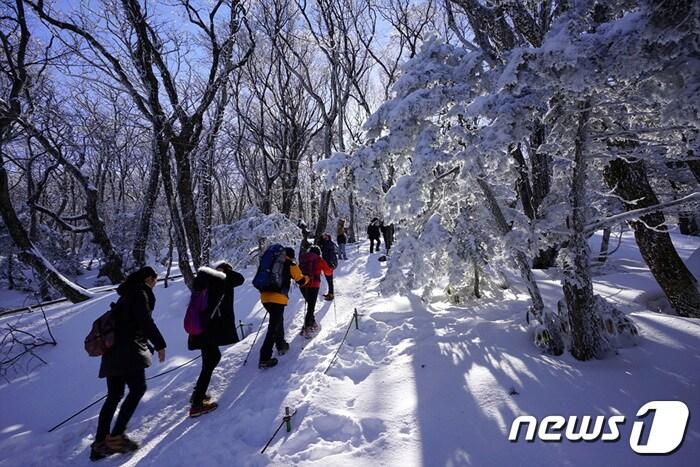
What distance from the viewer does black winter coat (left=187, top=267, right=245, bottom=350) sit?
420 centimetres

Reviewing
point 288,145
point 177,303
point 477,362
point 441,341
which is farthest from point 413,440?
point 288,145

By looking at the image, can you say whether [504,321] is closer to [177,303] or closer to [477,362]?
[477,362]

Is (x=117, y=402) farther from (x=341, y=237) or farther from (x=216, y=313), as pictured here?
(x=341, y=237)

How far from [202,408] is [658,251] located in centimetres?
756

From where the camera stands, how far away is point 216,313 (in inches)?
168

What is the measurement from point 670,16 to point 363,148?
3594 mm

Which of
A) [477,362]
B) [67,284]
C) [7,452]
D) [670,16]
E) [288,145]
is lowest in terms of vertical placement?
[7,452]

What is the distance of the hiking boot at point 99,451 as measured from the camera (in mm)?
3516

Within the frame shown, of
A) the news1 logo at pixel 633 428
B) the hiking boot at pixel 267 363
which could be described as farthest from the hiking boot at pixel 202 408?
the news1 logo at pixel 633 428

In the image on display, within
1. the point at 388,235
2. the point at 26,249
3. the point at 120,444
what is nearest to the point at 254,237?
the point at 26,249

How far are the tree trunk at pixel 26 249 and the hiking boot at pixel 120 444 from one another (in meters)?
8.09

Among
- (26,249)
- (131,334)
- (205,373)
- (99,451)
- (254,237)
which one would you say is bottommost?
(99,451)

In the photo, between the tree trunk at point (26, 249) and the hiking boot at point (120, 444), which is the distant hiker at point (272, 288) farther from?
the tree trunk at point (26, 249)

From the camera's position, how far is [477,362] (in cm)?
422
